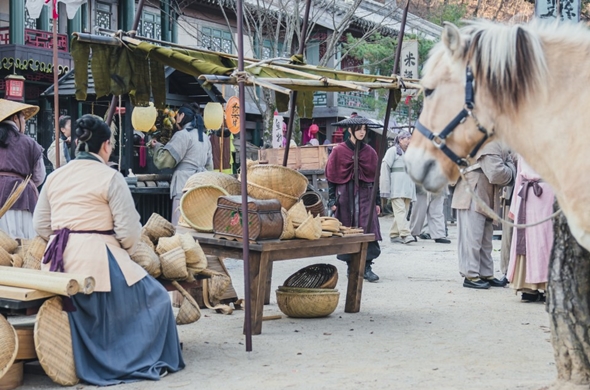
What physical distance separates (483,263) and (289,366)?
174 inches

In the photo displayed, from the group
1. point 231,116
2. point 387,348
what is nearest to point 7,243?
point 387,348

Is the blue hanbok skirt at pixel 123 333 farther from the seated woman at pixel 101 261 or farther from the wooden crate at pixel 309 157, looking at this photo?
the wooden crate at pixel 309 157

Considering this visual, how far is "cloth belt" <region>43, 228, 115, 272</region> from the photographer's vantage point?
16.9 feet

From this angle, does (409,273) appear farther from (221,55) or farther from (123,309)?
(123,309)

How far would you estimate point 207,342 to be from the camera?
20.6 feet

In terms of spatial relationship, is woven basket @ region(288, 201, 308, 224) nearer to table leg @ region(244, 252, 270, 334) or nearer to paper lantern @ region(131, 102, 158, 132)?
table leg @ region(244, 252, 270, 334)

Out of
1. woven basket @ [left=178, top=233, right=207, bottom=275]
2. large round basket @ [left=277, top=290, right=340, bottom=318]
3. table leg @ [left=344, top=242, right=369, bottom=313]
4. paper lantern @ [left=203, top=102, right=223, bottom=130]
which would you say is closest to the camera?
woven basket @ [left=178, top=233, right=207, bottom=275]

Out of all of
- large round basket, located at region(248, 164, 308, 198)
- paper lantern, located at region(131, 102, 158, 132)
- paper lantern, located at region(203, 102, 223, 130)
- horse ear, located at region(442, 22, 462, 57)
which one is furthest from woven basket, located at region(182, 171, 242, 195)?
paper lantern, located at region(203, 102, 223, 130)

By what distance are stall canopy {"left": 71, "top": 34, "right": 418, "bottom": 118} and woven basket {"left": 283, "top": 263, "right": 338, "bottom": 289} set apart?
6.34 ft

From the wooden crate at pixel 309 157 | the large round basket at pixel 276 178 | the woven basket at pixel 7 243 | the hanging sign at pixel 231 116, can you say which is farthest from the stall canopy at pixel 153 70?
the wooden crate at pixel 309 157

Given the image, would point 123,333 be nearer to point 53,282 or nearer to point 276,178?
point 53,282

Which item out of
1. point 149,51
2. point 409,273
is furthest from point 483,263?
point 149,51

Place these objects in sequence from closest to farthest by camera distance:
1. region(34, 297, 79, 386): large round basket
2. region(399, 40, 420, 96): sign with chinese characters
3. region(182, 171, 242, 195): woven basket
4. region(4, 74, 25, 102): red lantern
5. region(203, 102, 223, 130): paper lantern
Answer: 1. region(34, 297, 79, 386): large round basket
2. region(182, 171, 242, 195): woven basket
3. region(203, 102, 223, 130): paper lantern
4. region(4, 74, 25, 102): red lantern
5. region(399, 40, 420, 96): sign with chinese characters

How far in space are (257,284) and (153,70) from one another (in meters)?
2.00
